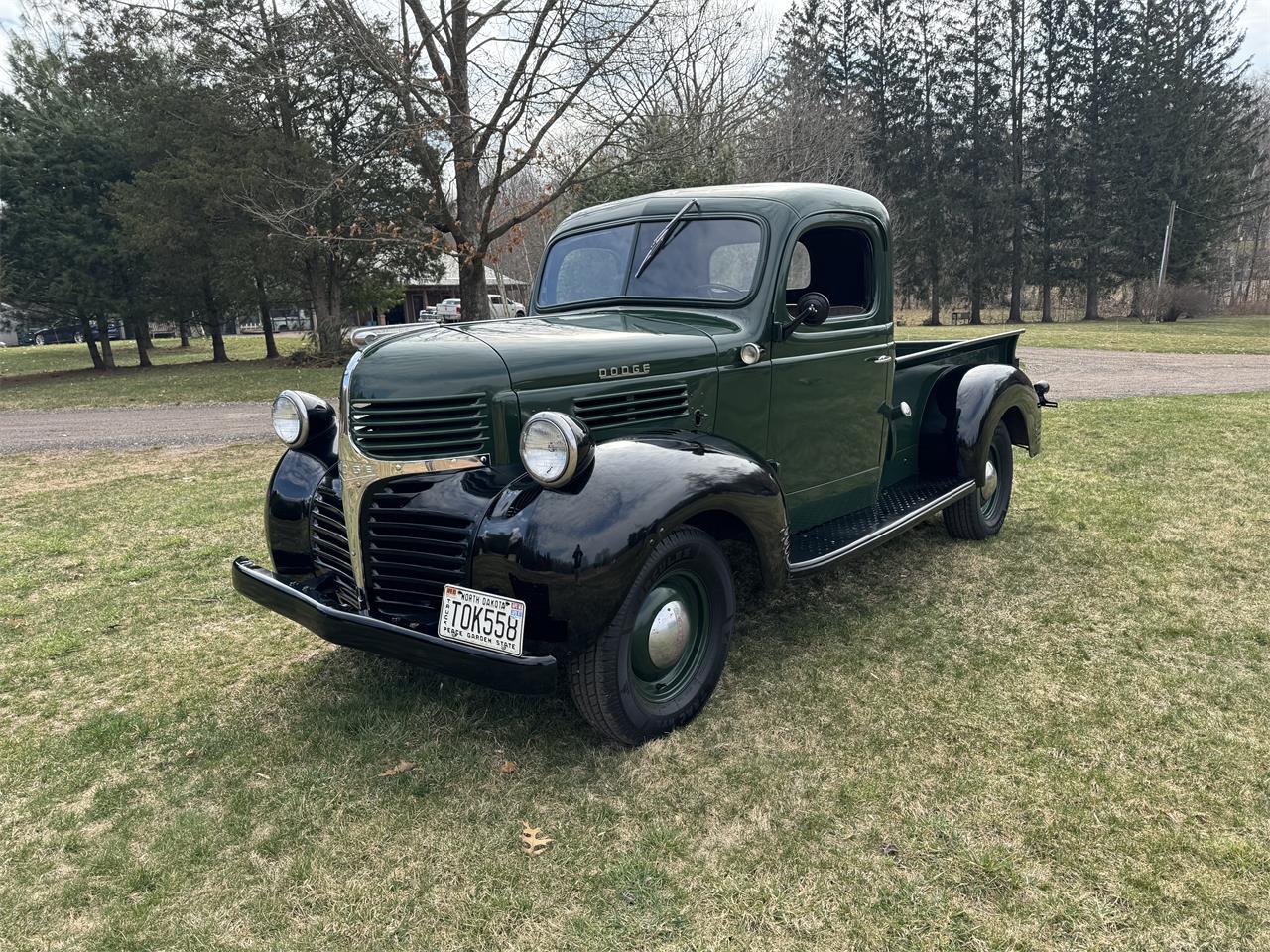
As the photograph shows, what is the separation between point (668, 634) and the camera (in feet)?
10.0

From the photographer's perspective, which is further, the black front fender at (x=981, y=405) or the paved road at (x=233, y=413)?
the paved road at (x=233, y=413)

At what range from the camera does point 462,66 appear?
1259cm

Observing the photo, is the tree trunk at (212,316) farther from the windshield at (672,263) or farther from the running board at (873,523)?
the running board at (873,523)

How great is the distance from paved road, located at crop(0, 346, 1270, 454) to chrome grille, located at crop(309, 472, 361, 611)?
8242mm

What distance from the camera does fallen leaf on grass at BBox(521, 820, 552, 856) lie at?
2.55 metres

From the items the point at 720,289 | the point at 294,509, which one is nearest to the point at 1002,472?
the point at 720,289

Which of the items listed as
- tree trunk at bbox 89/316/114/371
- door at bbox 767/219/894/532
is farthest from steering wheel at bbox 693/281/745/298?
tree trunk at bbox 89/316/114/371

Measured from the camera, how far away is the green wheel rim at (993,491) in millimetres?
5512

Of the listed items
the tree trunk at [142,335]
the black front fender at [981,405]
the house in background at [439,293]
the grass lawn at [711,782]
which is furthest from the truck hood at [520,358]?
the house in background at [439,293]

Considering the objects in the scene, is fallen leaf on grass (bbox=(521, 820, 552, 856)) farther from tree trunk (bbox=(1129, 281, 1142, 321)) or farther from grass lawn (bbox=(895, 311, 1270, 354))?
tree trunk (bbox=(1129, 281, 1142, 321))

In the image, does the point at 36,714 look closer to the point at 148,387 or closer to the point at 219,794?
the point at 219,794

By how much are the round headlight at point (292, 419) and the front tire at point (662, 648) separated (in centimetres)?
184

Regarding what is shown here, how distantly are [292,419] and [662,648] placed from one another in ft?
6.84

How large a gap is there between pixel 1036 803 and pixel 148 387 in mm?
20590
